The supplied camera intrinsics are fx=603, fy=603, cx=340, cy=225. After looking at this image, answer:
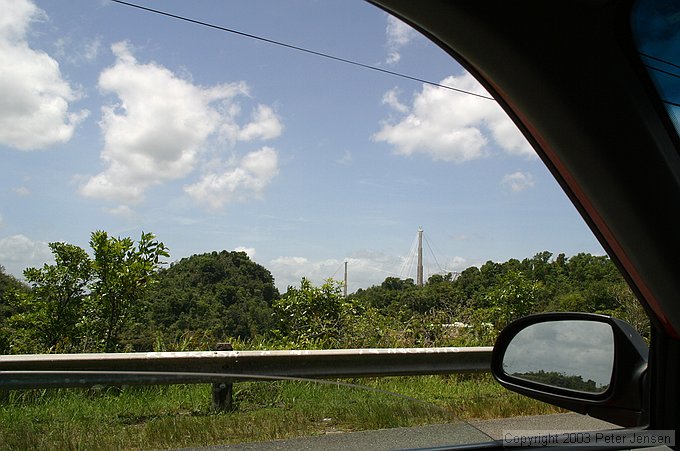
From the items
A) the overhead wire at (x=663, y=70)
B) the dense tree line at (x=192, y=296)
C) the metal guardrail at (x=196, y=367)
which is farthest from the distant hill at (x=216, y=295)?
the overhead wire at (x=663, y=70)

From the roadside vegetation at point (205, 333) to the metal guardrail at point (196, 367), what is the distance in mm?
22

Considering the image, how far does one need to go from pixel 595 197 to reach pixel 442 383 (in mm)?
1410

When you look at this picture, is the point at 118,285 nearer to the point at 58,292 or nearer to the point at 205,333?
the point at 58,292

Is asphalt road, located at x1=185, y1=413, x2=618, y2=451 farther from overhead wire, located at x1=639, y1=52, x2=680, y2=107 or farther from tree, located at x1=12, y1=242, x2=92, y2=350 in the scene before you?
tree, located at x1=12, y1=242, x2=92, y2=350

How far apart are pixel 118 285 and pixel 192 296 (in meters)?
1.87

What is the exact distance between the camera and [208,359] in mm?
1543

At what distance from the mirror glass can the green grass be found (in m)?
0.45

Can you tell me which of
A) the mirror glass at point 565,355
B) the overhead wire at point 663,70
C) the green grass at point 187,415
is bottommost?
the green grass at point 187,415

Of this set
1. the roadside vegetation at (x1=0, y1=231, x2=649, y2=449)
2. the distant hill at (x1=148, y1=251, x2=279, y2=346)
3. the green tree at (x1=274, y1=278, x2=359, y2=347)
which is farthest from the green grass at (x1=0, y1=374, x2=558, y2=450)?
the green tree at (x1=274, y1=278, x2=359, y2=347)

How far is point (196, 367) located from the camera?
4.85 ft

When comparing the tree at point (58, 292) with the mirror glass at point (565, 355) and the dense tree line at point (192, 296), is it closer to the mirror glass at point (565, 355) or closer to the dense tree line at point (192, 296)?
the dense tree line at point (192, 296)

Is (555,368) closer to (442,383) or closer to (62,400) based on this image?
(442,383)

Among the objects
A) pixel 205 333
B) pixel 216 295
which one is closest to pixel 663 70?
pixel 216 295

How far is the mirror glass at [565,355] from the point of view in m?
1.51
